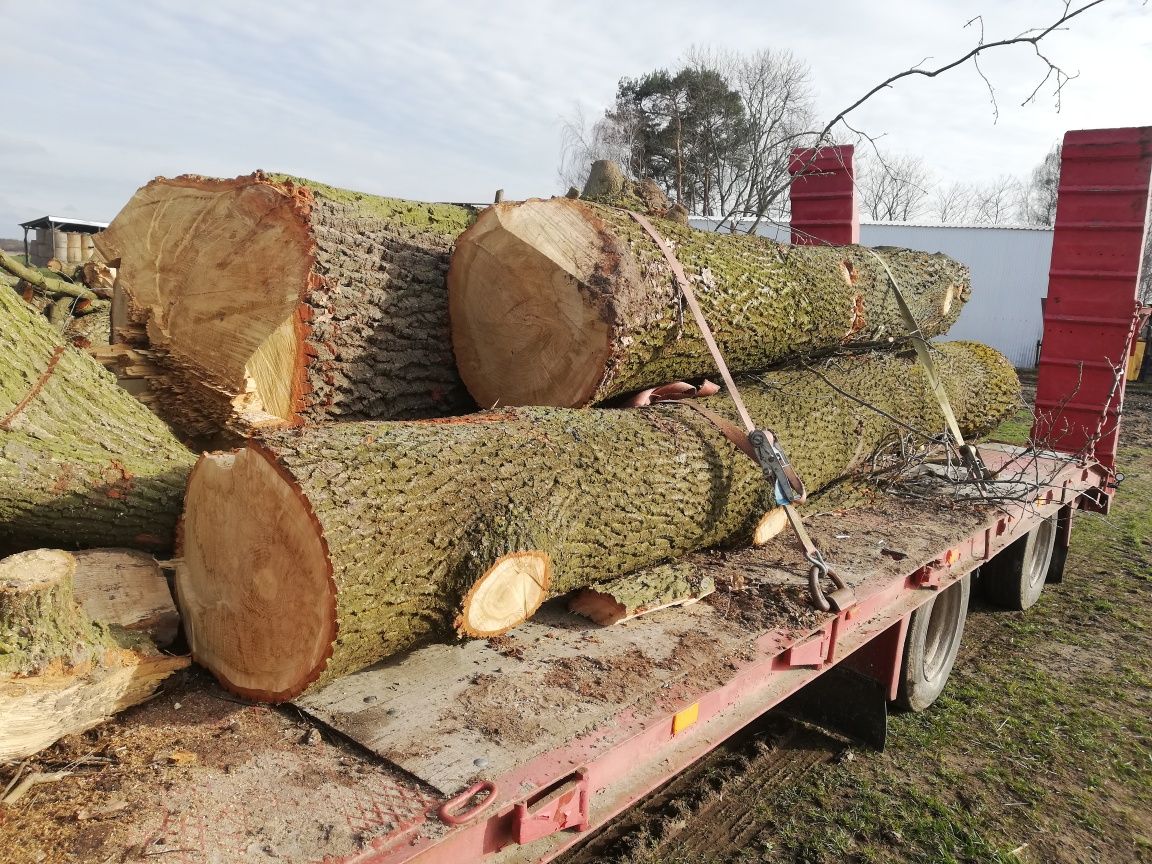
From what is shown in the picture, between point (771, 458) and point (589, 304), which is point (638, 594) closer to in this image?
point (771, 458)

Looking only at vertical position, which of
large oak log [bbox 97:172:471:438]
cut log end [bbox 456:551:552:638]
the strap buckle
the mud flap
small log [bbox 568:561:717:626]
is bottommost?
the mud flap

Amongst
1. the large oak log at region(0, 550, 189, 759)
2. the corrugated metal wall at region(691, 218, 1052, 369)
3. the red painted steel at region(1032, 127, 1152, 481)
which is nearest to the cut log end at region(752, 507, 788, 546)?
the large oak log at region(0, 550, 189, 759)

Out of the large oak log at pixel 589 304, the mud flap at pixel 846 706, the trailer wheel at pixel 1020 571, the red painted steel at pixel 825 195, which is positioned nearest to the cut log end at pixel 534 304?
the large oak log at pixel 589 304

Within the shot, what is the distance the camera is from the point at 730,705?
2.33 metres

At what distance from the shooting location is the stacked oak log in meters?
2.10

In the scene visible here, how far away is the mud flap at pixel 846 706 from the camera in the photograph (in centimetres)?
360

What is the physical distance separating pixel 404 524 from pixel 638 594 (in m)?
0.85

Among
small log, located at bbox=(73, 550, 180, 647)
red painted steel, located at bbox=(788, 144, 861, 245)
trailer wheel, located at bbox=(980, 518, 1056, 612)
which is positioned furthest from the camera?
red painted steel, located at bbox=(788, 144, 861, 245)

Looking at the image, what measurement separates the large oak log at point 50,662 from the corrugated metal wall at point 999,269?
23379mm

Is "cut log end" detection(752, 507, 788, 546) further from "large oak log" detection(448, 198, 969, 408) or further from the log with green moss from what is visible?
the log with green moss

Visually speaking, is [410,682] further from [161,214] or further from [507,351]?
[161,214]

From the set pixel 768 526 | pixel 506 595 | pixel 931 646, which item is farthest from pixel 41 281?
pixel 931 646

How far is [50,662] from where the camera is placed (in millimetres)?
1854

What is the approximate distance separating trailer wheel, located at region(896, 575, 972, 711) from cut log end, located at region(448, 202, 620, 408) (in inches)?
72.7
